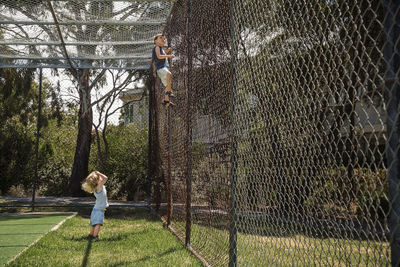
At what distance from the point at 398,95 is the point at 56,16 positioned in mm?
6196

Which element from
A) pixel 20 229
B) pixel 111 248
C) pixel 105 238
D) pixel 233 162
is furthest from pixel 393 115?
pixel 20 229

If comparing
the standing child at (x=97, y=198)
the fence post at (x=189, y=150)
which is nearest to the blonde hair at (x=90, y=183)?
the standing child at (x=97, y=198)

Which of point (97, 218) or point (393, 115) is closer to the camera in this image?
point (393, 115)

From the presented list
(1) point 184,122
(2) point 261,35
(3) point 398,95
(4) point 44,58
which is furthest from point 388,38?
(4) point 44,58

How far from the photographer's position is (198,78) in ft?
13.4

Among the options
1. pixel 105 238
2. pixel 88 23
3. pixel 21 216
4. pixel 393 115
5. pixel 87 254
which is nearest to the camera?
pixel 393 115

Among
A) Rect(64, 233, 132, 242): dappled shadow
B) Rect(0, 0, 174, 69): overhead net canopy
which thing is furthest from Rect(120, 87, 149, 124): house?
Rect(64, 233, 132, 242): dappled shadow

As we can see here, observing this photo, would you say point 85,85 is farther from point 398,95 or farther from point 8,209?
point 398,95

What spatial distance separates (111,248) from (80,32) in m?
4.17

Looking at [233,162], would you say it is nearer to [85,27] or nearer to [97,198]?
[97,198]

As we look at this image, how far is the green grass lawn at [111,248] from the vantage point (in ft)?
12.1

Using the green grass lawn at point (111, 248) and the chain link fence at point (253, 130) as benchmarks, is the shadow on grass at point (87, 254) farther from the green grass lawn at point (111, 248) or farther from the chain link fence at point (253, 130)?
the chain link fence at point (253, 130)

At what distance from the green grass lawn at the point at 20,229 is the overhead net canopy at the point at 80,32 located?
10.5 feet

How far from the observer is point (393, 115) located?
3.82ft
